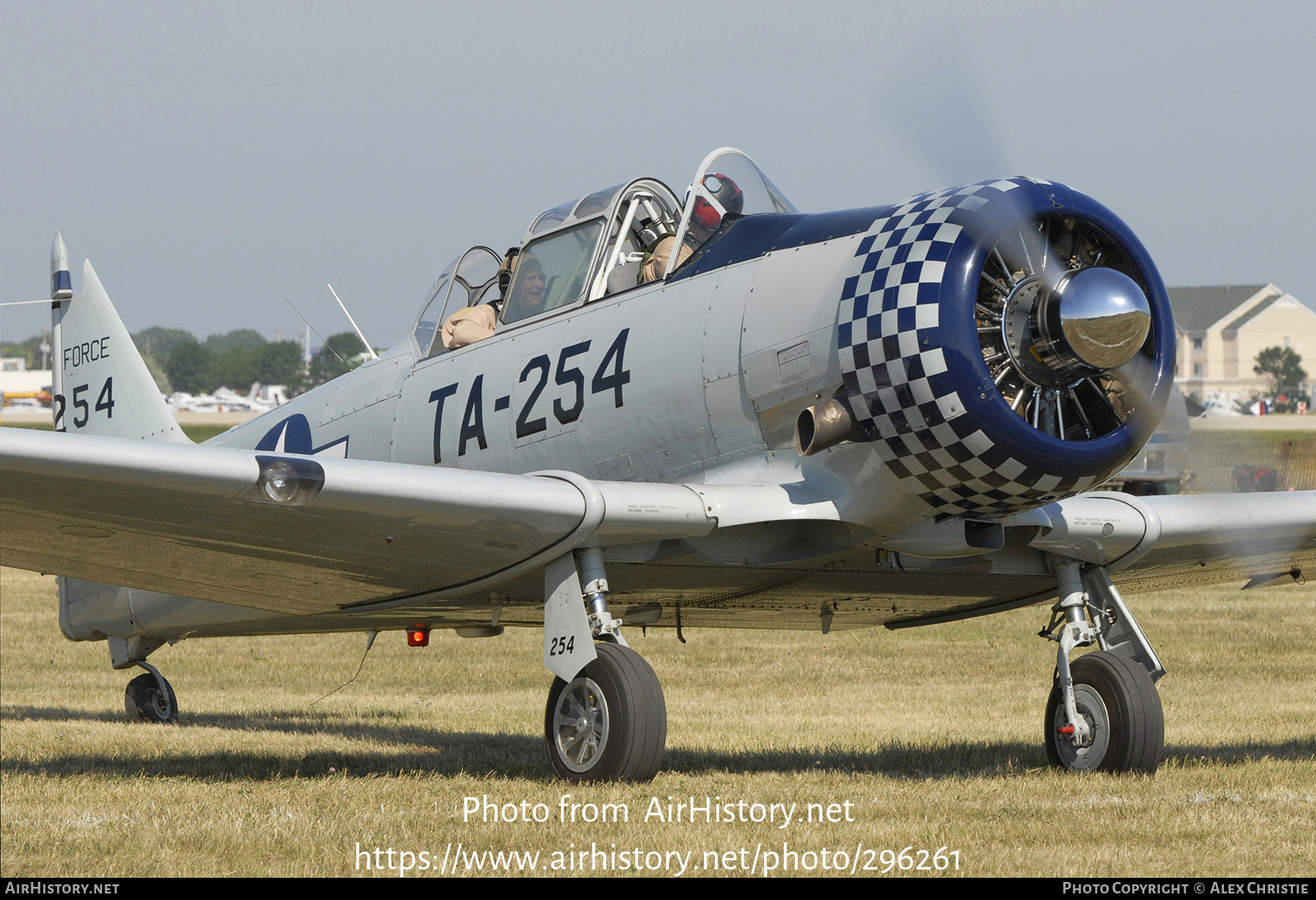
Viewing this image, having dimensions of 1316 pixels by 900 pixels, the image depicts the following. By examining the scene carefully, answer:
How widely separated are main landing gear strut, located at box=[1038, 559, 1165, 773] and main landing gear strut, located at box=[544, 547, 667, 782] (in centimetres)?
214

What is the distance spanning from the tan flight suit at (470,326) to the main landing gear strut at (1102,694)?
3.51 metres

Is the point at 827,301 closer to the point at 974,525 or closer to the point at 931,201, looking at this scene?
the point at 931,201

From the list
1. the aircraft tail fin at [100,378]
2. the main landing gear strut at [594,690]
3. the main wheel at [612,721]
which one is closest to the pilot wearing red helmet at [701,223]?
the main landing gear strut at [594,690]

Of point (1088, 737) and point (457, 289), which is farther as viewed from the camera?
point (457, 289)

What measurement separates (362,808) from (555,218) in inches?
140

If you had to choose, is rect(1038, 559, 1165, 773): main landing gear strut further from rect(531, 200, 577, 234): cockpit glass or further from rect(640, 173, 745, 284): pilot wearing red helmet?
rect(531, 200, 577, 234): cockpit glass

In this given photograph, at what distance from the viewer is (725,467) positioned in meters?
7.02

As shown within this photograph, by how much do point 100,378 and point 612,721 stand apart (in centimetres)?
663

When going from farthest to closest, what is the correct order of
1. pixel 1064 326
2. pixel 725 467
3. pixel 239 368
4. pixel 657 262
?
pixel 239 368 < pixel 657 262 < pixel 725 467 < pixel 1064 326

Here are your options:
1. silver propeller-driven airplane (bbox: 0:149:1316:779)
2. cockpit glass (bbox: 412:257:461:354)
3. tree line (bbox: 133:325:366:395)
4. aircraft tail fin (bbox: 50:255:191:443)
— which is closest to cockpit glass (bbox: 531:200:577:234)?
silver propeller-driven airplane (bbox: 0:149:1316:779)

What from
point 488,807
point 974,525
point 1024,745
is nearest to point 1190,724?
point 1024,745

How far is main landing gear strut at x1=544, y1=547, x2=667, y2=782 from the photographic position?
637cm

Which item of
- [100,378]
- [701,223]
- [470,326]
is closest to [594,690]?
[701,223]

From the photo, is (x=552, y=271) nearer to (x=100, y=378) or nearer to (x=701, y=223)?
(x=701, y=223)
